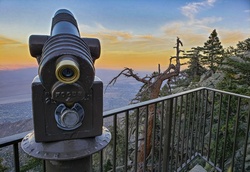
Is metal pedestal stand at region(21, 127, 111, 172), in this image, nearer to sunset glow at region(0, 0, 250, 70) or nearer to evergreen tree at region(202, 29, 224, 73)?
sunset glow at region(0, 0, 250, 70)

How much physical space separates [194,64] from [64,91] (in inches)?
318

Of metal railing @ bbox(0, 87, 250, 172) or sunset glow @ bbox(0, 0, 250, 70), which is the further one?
sunset glow @ bbox(0, 0, 250, 70)

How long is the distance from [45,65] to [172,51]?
20.9ft

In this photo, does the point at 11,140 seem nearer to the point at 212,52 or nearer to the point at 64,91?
the point at 64,91

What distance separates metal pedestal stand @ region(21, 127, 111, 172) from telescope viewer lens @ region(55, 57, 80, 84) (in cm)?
26

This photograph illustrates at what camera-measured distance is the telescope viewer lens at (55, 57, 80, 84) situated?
0.56 m

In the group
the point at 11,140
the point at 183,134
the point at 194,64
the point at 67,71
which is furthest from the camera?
the point at 194,64

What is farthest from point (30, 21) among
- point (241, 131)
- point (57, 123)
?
point (241, 131)

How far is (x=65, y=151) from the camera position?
69cm

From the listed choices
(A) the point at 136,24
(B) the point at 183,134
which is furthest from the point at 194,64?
(B) the point at 183,134

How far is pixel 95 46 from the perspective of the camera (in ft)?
2.61

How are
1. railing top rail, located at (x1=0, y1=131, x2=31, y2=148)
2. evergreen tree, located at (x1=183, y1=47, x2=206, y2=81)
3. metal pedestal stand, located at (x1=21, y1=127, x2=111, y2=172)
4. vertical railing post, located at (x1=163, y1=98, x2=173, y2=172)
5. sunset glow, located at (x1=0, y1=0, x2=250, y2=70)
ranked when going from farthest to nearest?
evergreen tree, located at (x1=183, y1=47, x2=206, y2=81)
sunset glow, located at (x1=0, y1=0, x2=250, y2=70)
vertical railing post, located at (x1=163, y1=98, x2=173, y2=172)
railing top rail, located at (x1=0, y1=131, x2=31, y2=148)
metal pedestal stand, located at (x1=21, y1=127, x2=111, y2=172)

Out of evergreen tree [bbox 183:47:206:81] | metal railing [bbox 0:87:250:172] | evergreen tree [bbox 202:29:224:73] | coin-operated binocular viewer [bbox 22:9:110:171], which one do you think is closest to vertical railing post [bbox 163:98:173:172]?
metal railing [bbox 0:87:250:172]

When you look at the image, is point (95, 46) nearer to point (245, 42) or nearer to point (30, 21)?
point (30, 21)
